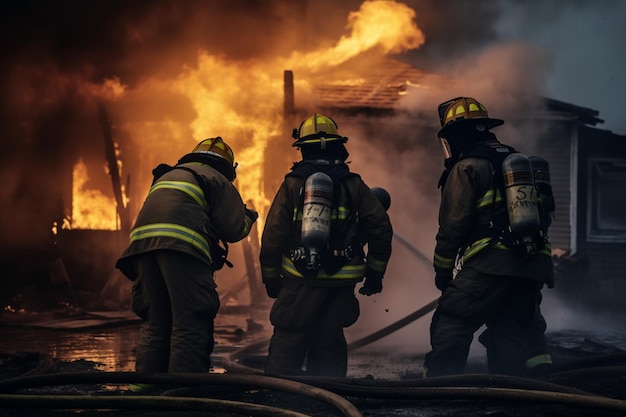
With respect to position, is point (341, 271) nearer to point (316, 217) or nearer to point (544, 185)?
point (316, 217)

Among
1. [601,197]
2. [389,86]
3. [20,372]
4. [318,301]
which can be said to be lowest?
[20,372]

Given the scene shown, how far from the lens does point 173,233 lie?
514cm

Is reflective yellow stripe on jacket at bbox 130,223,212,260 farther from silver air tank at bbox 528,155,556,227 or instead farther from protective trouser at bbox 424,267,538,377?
silver air tank at bbox 528,155,556,227

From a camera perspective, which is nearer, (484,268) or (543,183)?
(484,268)

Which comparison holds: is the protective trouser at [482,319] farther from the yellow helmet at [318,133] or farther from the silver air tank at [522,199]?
the yellow helmet at [318,133]

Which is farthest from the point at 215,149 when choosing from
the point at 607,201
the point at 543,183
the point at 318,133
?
the point at 607,201

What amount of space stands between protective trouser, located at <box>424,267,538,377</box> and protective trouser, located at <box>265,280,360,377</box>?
0.62 metres

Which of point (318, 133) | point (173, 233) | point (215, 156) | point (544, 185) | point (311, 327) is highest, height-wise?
point (318, 133)

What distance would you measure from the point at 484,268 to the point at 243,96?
9.88m

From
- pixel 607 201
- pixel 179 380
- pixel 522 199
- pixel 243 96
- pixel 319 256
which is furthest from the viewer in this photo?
pixel 607 201

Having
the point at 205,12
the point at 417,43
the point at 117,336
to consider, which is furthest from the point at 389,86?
the point at 117,336

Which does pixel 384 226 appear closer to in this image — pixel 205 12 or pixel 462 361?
pixel 462 361

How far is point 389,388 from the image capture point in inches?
177

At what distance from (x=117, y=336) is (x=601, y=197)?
11.6 m
